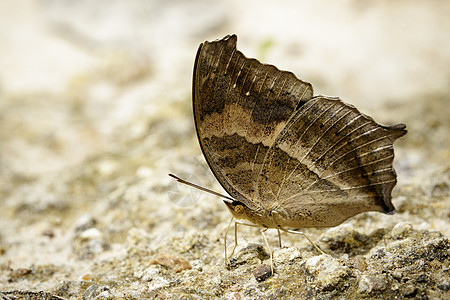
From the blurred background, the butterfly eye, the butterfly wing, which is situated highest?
the blurred background

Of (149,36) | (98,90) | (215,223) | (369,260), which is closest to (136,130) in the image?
(98,90)

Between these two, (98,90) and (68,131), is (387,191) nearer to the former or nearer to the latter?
(68,131)

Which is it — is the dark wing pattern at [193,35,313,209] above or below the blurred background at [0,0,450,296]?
below

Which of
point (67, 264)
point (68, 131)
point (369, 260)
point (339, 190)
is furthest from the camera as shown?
point (68, 131)

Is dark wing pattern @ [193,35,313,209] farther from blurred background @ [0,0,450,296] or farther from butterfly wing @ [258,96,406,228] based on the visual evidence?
blurred background @ [0,0,450,296]

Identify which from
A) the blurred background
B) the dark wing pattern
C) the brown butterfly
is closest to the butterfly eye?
the brown butterfly

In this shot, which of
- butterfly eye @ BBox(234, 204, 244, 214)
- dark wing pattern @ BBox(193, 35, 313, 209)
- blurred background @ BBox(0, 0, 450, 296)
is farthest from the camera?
blurred background @ BBox(0, 0, 450, 296)

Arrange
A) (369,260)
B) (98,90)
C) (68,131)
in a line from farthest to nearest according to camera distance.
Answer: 1. (98,90)
2. (68,131)
3. (369,260)
